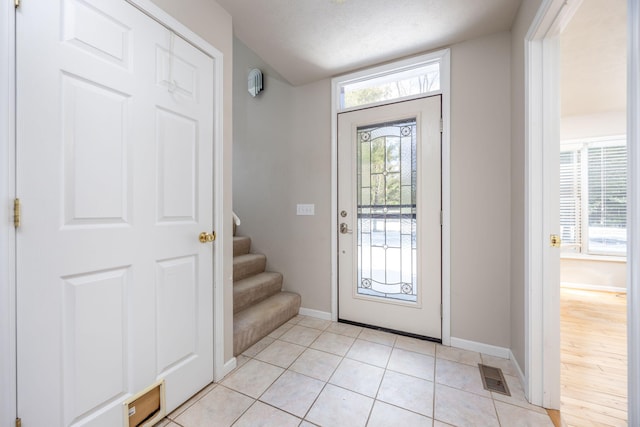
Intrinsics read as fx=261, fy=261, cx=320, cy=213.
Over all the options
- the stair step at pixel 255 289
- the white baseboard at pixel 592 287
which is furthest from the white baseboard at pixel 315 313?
the white baseboard at pixel 592 287

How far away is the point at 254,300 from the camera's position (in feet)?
8.09

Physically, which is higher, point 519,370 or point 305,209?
point 305,209

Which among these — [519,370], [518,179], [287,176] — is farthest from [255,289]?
[518,179]

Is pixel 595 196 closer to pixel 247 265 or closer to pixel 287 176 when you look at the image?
pixel 287 176

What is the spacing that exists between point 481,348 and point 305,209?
1.91 m

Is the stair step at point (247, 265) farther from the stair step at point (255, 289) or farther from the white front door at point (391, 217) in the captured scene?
the white front door at point (391, 217)

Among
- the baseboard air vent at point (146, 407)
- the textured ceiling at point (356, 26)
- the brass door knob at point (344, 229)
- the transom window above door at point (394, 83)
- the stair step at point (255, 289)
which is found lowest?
the baseboard air vent at point (146, 407)

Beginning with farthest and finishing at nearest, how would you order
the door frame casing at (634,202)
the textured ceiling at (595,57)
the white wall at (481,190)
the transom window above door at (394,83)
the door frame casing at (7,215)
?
the transom window above door at (394,83)
the white wall at (481,190)
the textured ceiling at (595,57)
the door frame casing at (7,215)
the door frame casing at (634,202)

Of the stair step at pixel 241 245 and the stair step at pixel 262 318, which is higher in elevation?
the stair step at pixel 241 245

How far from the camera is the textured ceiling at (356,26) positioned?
1.70 meters

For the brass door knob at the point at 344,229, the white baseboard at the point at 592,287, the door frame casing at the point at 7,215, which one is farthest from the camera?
the white baseboard at the point at 592,287

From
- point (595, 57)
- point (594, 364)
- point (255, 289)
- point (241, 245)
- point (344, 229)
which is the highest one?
point (595, 57)

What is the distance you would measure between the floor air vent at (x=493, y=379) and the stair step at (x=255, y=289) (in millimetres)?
1859

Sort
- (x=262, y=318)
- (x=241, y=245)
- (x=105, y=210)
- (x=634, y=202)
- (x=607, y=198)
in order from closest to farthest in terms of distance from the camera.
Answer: (x=634, y=202) < (x=105, y=210) < (x=262, y=318) < (x=241, y=245) < (x=607, y=198)
